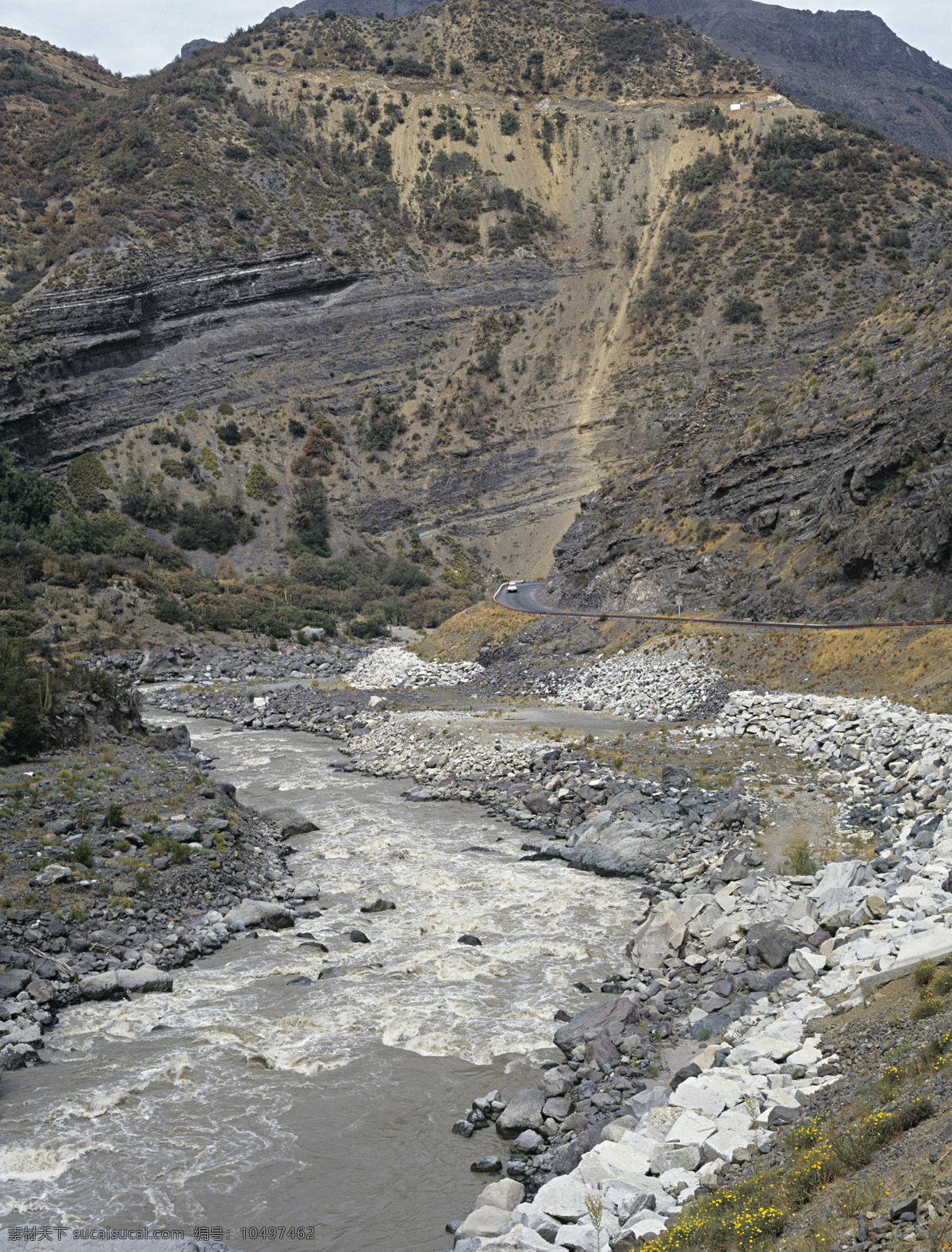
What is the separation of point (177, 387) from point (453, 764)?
64.4 metres

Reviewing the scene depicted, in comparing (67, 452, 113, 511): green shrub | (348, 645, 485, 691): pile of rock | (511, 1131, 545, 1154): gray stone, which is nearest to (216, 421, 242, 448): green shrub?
(67, 452, 113, 511): green shrub

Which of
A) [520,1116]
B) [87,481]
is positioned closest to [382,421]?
[87,481]

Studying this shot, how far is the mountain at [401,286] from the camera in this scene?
72938 mm

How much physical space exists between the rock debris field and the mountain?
88.3 ft

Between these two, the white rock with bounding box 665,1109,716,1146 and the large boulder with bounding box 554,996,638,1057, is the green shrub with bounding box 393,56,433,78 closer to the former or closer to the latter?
the large boulder with bounding box 554,996,638,1057

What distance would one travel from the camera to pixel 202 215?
85.0 m

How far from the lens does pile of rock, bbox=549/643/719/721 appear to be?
28719mm

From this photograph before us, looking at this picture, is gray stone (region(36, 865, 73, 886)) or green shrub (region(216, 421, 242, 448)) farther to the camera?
green shrub (region(216, 421, 242, 448))

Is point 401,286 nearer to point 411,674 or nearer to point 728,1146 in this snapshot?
point 411,674

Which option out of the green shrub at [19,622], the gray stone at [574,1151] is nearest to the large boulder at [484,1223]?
the gray stone at [574,1151]

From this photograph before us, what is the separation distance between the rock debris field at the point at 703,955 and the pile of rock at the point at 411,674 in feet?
53.1

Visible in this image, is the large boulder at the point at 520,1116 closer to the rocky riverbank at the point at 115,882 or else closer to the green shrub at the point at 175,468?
the rocky riverbank at the point at 115,882

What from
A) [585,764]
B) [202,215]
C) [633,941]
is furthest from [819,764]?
[202,215]

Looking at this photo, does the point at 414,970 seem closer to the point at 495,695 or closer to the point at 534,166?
the point at 495,695
